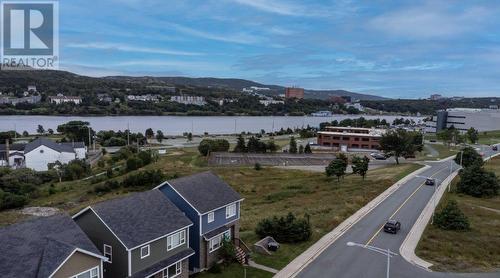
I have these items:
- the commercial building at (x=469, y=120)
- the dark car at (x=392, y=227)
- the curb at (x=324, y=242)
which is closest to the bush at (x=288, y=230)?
the curb at (x=324, y=242)

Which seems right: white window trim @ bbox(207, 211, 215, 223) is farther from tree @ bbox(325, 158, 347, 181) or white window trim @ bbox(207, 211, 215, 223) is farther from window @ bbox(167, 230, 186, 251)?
tree @ bbox(325, 158, 347, 181)

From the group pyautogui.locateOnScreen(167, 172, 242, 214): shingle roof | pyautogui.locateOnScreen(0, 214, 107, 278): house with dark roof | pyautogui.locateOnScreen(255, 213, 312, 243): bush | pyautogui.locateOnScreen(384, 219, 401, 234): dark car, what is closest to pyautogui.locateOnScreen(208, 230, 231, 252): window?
pyautogui.locateOnScreen(167, 172, 242, 214): shingle roof

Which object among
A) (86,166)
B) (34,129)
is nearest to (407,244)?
(86,166)

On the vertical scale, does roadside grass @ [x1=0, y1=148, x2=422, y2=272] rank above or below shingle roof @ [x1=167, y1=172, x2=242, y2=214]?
below

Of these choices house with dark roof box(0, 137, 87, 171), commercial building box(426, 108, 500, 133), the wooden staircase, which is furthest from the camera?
commercial building box(426, 108, 500, 133)

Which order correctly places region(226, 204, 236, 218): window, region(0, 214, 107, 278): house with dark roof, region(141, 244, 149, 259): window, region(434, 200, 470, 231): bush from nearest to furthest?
region(0, 214, 107, 278): house with dark roof < region(141, 244, 149, 259): window < region(226, 204, 236, 218): window < region(434, 200, 470, 231): bush

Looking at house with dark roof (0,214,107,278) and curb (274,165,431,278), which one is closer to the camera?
house with dark roof (0,214,107,278)

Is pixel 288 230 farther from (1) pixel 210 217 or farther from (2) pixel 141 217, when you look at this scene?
(2) pixel 141 217

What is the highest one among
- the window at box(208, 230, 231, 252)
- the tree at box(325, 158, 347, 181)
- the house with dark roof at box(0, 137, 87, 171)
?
the tree at box(325, 158, 347, 181)
